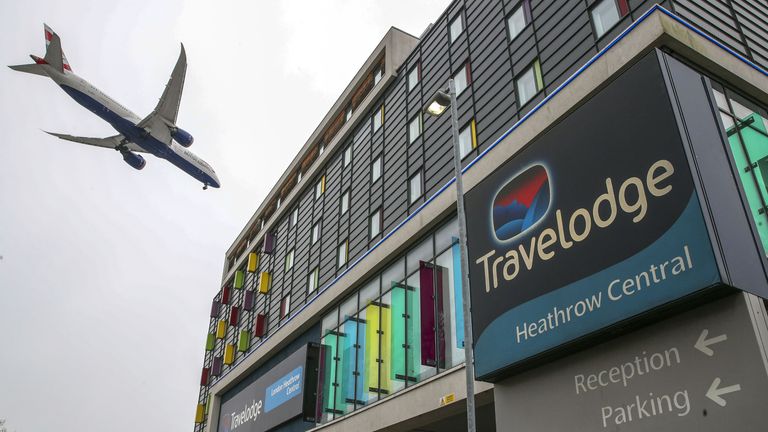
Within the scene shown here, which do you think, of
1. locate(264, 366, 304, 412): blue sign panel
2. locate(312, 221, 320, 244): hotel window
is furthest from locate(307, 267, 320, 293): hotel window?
locate(264, 366, 304, 412): blue sign panel

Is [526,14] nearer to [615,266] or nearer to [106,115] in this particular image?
[615,266]

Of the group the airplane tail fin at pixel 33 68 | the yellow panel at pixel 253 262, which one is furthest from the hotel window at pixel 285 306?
the airplane tail fin at pixel 33 68

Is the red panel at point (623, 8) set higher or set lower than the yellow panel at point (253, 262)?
lower

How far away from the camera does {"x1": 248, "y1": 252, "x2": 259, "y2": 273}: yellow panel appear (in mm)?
42531

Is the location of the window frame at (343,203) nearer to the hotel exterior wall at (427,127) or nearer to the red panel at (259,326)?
the hotel exterior wall at (427,127)

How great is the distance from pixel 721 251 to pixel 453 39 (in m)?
17.1

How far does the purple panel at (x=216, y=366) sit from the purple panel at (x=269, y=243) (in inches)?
386

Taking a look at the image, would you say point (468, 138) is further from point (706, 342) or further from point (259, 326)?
point (259, 326)

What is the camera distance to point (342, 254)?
29766mm

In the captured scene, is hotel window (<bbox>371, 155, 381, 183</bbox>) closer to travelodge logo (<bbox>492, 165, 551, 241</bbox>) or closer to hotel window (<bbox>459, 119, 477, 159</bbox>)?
hotel window (<bbox>459, 119, 477, 159</bbox>)

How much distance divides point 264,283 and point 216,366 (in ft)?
32.8

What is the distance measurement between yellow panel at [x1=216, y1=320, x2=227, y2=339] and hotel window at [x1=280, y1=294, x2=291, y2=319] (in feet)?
39.3

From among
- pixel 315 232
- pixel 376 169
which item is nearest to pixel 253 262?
pixel 315 232

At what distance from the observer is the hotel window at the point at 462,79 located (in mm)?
23219
